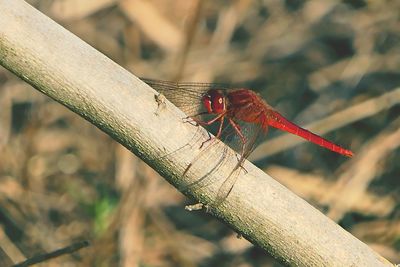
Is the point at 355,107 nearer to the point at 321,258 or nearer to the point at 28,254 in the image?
the point at 28,254

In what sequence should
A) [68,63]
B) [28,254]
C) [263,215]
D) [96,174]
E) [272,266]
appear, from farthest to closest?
[96,174], [272,266], [28,254], [263,215], [68,63]

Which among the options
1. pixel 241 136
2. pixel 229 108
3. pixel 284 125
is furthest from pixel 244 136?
pixel 284 125

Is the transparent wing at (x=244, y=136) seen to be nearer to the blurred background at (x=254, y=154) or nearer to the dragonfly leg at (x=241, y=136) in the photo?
the dragonfly leg at (x=241, y=136)

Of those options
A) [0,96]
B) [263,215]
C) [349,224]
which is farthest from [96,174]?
[263,215]

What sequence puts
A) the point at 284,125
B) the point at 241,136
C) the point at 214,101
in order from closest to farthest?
the point at 241,136 → the point at 214,101 → the point at 284,125

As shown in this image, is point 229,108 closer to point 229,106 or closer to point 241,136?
point 229,106

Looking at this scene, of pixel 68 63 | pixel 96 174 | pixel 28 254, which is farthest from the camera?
pixel 96 174
